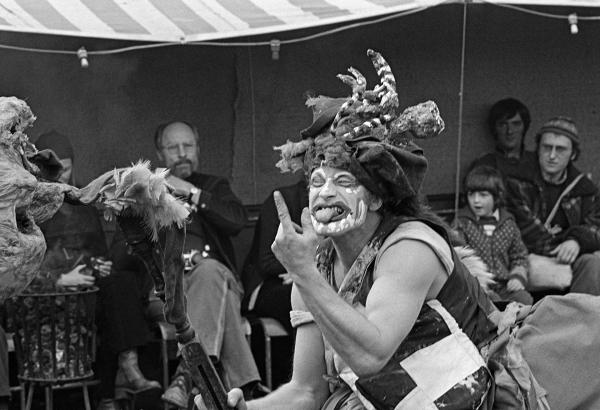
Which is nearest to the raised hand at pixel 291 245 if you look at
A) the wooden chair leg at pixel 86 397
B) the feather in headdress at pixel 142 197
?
the feather in headdress at pixel 142 197

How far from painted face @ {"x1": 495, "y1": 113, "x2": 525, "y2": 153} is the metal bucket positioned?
3.18m

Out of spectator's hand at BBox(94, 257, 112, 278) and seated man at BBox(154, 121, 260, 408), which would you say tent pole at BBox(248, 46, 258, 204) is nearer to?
seated man at BBox(154, 121, 260, 408)

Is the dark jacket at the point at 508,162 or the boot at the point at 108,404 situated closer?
the boot at the point at 108,404

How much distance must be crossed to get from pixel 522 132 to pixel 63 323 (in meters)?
3.51

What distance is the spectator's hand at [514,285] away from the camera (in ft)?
23.6

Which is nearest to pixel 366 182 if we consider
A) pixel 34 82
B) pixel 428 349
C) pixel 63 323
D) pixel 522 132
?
pixel 428 349

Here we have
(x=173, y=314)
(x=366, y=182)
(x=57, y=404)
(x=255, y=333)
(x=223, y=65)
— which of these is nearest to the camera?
(x=173, y=314)

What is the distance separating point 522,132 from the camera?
324 inches

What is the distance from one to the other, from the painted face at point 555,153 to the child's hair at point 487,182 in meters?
0.39

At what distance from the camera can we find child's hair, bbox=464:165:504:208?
7.47 m

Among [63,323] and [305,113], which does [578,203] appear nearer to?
[305,113]

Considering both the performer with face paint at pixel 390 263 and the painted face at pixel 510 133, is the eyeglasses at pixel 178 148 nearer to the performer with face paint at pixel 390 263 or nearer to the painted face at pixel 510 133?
the painted face at pixel 510 133

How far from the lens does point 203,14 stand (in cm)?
651

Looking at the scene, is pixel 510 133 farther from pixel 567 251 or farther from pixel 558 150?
pixel 567 251
